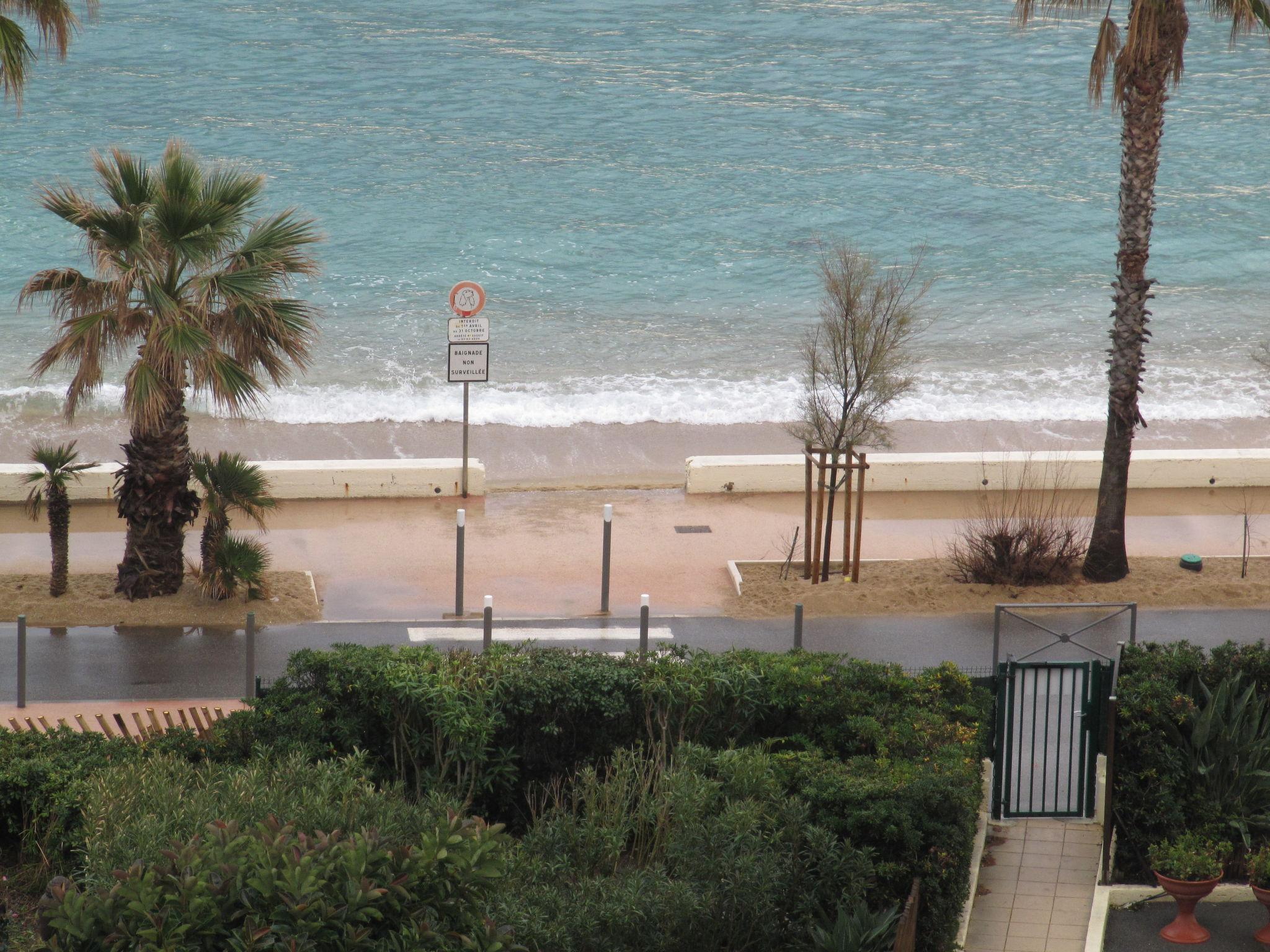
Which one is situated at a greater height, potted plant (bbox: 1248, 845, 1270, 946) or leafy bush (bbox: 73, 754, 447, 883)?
leafy bush (bbox: 73, 754, 447, 883)

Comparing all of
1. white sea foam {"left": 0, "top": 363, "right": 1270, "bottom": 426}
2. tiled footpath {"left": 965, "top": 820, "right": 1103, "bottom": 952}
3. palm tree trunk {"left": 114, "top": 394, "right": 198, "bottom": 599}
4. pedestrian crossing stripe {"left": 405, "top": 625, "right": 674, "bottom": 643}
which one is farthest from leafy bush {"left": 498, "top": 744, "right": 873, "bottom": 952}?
white sea foam {"left": 0, "top": 363, "right": 1270, "bottom": 426}

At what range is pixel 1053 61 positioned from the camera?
67812 mm

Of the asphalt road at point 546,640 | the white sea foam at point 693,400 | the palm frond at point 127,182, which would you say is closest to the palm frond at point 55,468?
the asphalt road at point 546,640

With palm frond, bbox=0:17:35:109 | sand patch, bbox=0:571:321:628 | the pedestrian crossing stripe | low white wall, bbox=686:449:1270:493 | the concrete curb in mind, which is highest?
palm frond, bbox=0:17:35:109


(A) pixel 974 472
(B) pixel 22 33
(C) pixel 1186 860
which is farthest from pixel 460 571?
(C) pixel 1186 860

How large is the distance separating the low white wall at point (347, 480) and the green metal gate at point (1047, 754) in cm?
1045

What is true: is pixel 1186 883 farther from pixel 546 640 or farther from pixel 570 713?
pixel 546 640

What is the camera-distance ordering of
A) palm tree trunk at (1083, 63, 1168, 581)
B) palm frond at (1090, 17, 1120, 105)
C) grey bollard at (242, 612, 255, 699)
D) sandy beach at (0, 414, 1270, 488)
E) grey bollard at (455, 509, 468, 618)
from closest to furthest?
grey bollard at (242, 612, 255, 699)
grey bollard at (455, 509, 468, 618)
palm tree trunk at (1083, 63, 1168, 581)
palm frond at (1090, 17, 1120, 105)
sandy beach at (0, 414, 1270, 488)

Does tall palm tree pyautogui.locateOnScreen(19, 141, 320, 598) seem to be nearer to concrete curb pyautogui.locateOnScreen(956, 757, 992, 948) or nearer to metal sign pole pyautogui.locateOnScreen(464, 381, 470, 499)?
metal sign pole pyautogui.locateOnScreen(464, 381, 470, 499)

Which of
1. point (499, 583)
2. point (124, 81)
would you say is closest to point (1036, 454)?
point (499, 583)

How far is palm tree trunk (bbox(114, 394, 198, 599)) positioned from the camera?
52.8 ft

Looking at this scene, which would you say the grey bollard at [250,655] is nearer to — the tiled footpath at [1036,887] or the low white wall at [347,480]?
the tiled footpath at [1036,887]

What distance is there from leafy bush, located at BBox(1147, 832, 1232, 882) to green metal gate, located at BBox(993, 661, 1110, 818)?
1.19 meters

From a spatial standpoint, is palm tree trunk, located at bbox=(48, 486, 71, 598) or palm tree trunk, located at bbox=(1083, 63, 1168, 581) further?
palm tree trunk, located at bbox=(1083, 63, 1168, 581)
